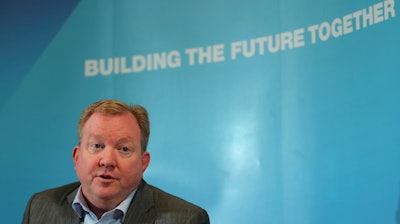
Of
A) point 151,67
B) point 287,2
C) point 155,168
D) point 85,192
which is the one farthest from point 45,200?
point 287,2

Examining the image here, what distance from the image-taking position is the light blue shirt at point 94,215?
6.51ft

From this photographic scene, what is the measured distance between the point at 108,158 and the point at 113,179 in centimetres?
8

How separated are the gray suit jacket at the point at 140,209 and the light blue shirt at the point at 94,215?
0.02 meters

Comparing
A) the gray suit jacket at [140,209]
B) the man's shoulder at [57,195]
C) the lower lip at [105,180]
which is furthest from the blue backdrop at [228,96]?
the lower lip at [105,180]

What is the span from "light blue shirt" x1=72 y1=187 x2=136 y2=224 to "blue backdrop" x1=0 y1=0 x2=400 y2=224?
43.6 inches

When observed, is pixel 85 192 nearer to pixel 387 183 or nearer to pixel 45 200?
pixel 45 200

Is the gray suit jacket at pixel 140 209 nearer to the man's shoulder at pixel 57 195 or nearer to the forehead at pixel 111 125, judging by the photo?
the man's shoulder at pixel 57 195

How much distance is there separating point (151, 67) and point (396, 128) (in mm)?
1379

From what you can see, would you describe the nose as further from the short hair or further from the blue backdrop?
the blue backdrop

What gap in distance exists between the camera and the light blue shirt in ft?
6.51

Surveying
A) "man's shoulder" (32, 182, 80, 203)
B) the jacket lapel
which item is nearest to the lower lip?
the jacket lapel

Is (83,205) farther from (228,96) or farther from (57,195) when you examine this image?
(228,96)

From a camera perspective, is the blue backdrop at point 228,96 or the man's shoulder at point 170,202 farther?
the blue backdrop at point 228,96

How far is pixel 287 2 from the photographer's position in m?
3.01
